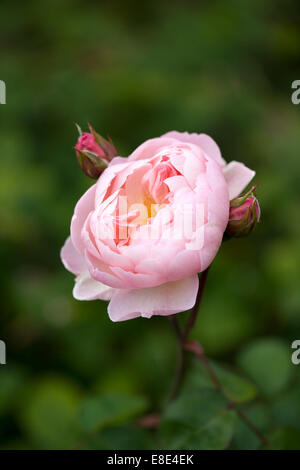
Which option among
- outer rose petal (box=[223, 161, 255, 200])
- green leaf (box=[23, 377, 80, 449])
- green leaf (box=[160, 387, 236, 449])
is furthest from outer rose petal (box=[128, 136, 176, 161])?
green leaf (box=[23, 377, 80, 449])

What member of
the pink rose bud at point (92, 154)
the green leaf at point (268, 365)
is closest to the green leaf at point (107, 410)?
the green leaf at point (268, 365)

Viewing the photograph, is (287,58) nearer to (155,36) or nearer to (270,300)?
(155,36)

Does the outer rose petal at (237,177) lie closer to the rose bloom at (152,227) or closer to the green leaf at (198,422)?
the rose bloom at (152,227)

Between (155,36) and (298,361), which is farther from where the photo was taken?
(155,36)

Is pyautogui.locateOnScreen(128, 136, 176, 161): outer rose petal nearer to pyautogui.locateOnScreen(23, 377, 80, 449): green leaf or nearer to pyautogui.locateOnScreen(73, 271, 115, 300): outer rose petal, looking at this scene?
pyautogui.locateOnScreen(73, 271, 115, 300): outer rose petal

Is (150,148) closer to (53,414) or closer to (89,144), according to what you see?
(89,144)
